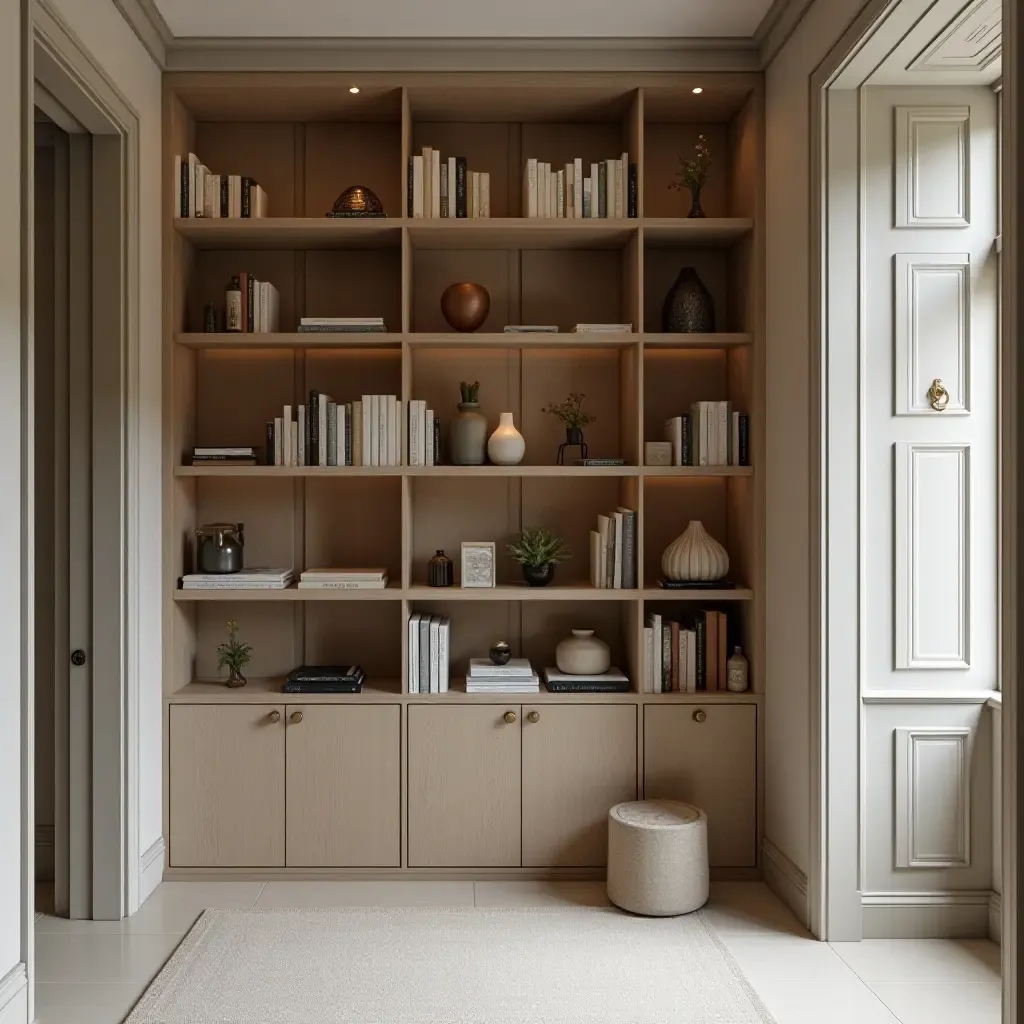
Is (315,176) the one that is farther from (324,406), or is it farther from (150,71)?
(324,406)

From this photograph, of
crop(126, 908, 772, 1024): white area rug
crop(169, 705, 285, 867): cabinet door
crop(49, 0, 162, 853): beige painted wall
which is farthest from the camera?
crop(169, 705, 285, 867): cabinet door

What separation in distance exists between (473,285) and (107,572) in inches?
63.4

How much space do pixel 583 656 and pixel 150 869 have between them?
5.45 feet

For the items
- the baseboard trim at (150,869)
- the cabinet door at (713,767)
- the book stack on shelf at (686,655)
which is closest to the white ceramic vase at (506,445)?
the book stack on shelf at (686,655)

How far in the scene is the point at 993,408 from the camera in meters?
2.99

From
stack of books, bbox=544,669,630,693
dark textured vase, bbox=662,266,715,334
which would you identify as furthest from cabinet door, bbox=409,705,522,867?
dark textured vase, bbox=662,266,715,334

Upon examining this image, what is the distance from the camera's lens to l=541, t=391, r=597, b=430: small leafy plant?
12.1ft

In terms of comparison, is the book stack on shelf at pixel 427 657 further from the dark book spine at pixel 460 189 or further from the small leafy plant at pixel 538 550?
the dark book spine at pixel 460 189

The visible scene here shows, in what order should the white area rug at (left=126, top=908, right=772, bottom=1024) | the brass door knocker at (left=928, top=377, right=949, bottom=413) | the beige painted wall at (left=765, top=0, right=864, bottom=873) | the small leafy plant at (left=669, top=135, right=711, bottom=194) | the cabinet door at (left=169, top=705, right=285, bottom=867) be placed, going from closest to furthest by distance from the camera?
the white area rug at (left=126, top=908, right=772, bottom=1024), the brass door knocker at (left=928, top=377, right=949, bottom=413), the beige painted wall at (left=765, top=0, right=864, bottom=873), the cabinet door at (left=169, top=705, right=285, bottom=867), the small leafy plant at (left=669, top=135, right=711, bottom=194)

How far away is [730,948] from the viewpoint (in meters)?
2.95

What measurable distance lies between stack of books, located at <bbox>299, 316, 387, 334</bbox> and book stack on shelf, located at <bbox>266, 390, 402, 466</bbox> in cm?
23

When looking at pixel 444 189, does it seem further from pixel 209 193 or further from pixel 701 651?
pixel 701 651

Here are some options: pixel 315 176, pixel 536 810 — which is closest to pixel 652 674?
pixel 536 810

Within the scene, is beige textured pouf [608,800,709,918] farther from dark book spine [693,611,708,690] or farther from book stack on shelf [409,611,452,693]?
book stack on shelf [409,611,452,693]
